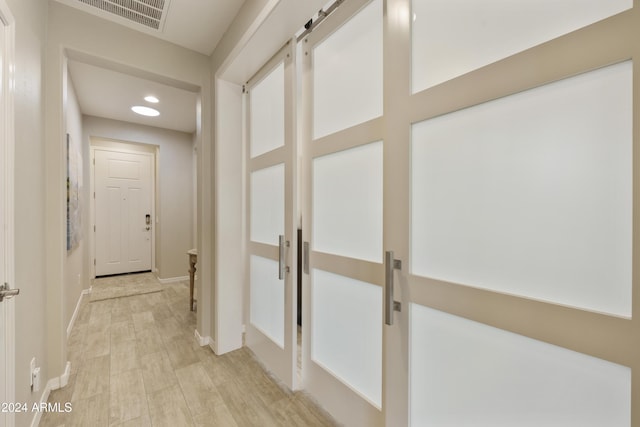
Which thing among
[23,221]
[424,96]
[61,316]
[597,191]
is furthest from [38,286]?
[597,191]

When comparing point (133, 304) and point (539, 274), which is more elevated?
point (539, 274)

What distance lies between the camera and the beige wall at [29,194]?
1.36 m

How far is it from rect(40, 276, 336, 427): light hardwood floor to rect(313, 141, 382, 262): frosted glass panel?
3.50 feet

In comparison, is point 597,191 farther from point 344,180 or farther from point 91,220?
point 91,220

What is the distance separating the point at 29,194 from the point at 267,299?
1.62 meters

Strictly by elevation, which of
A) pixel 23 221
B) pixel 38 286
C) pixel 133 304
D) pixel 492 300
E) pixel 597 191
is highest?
pixel 597 191

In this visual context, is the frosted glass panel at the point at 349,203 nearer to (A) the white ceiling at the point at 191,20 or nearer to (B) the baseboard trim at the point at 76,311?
(A) the white ceiling at the point at 191,20

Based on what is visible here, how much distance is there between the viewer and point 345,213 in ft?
5.09

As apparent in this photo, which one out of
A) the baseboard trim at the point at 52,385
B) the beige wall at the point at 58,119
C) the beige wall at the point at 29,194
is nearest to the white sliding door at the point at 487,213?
the beige wall at the point at 29,194

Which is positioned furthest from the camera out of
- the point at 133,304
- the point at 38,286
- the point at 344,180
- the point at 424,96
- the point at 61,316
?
the point at 133,304

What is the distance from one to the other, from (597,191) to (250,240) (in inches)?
88.3

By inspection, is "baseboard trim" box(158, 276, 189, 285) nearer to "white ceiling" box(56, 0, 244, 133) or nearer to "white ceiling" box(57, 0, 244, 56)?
"white ceiling" box(56, 0, 244, 133)

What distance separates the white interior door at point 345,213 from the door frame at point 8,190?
4.68 ft

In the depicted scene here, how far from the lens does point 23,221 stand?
1.45 meters
